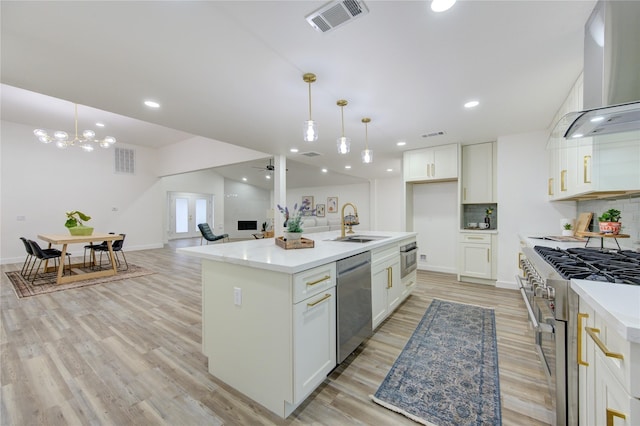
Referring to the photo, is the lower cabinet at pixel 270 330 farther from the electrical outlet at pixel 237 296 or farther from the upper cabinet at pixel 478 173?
the upper cabinet at pixel 478 173

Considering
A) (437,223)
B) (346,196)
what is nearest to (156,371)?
(437,223)

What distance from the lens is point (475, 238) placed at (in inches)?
169

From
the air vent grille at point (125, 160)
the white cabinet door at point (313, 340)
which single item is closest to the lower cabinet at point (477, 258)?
the white cabinet door at point (313, 340)

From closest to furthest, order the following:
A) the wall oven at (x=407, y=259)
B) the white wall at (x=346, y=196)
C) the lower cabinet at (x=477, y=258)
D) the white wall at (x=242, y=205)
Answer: the wall oven at (x=407, y=259) < the lower cabinet at (x=477, y=258) < the white wall at (x=346, y=196) < the white wall at (x=242, y=205)

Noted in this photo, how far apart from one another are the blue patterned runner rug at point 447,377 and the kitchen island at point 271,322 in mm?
531

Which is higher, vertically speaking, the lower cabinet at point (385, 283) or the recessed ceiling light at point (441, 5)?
the recessed ceiling light at point (441, 5)

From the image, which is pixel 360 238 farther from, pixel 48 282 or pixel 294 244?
pixel 48 282

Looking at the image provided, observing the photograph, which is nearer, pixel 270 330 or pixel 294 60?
pixel 270 330

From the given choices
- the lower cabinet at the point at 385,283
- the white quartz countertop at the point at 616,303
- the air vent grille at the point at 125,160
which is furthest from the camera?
the air vent grille at the point at 125,160

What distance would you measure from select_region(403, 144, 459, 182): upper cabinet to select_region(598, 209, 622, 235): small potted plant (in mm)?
2378

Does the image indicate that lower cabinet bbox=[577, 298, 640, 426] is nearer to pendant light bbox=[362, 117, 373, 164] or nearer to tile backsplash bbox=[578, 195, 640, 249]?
tile backsplash bbox=[578, 195, 640, 249]

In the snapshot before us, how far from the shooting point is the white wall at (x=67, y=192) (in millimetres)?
5824

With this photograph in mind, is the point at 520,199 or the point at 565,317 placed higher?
the point at 520,199

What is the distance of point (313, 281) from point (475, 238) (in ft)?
12.5
